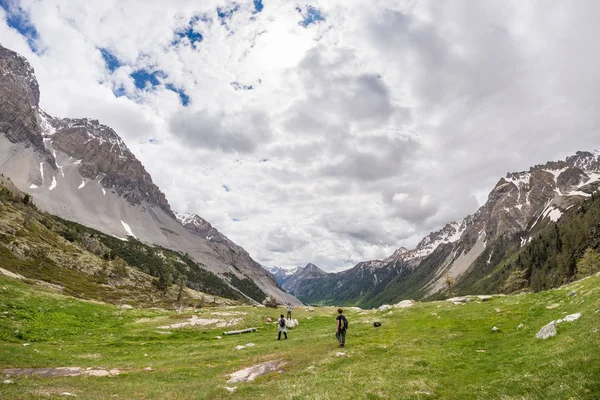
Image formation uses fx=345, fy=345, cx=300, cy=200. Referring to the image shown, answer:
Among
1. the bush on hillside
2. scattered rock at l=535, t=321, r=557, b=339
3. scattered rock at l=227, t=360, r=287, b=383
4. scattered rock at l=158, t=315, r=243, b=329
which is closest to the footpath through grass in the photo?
scattered rock at l=535, t=321, r=557, b=339

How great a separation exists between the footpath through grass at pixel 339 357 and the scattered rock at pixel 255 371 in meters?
0.91

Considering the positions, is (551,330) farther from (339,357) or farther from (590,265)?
(590,265)

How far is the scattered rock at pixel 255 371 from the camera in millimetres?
26731

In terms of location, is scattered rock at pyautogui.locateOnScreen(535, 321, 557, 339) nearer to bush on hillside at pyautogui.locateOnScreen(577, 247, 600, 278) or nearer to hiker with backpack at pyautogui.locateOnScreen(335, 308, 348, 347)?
hiker with backpack at pyautogui.locateOnScreen(335, 308, 348, 347)

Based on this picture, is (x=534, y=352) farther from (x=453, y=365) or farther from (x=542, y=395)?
(x=542, y=395)

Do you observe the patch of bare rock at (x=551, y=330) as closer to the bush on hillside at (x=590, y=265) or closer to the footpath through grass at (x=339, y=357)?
the footpath through grass at (x=339, y=357)

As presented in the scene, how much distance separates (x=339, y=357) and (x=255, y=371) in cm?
716

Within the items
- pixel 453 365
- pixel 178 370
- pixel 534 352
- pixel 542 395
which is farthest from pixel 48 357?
pixel 534 352

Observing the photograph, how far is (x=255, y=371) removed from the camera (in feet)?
93.2

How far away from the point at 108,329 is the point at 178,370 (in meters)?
28.1

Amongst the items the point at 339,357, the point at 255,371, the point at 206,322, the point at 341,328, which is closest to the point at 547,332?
the point at 339,357

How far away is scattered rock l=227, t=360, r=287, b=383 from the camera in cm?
2673

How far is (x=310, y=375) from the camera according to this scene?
2542cm

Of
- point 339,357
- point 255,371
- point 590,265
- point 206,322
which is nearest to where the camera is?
point 255,371
